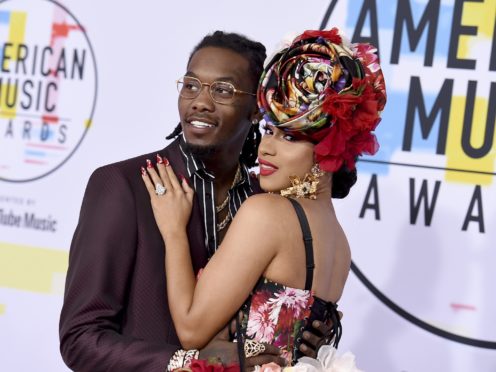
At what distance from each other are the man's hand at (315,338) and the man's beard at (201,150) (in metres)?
0.56

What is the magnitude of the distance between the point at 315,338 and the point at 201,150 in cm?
60

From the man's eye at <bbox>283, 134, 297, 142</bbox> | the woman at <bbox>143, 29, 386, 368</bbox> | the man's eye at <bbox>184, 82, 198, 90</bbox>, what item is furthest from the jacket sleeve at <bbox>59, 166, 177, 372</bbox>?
the man's eye at <bbox>283, 134, 297, 142</bbox>

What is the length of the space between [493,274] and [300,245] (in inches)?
60.4

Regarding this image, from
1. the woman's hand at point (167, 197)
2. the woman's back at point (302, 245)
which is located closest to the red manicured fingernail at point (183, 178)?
the woman's hand at point (167, 197)

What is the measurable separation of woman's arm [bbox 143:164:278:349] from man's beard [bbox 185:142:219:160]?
1.23 feet

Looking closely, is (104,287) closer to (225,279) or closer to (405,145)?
(225,279)

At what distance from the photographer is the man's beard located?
249 cm

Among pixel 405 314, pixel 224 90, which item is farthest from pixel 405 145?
pixel 224 90

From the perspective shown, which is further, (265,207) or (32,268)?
(32,268)

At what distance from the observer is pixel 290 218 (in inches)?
85.3

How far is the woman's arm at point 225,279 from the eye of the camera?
2121mm

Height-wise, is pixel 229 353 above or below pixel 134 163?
below

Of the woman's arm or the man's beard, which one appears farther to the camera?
the man's beard

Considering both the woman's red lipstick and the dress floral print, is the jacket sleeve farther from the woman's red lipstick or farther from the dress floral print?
the woman's red lipstick
